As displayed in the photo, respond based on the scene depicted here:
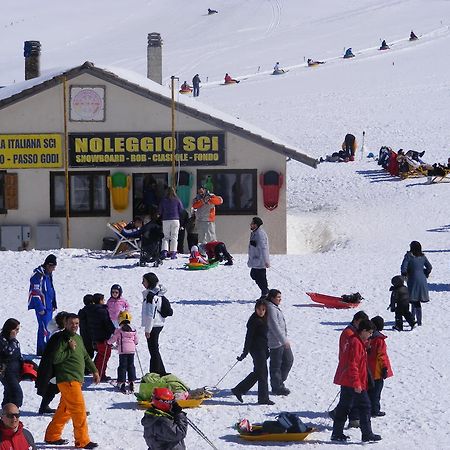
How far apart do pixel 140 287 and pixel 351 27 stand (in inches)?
2401

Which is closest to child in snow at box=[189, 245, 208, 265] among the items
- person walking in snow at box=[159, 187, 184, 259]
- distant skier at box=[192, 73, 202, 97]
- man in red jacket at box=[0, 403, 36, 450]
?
person walking in snow at box=[159, 187, 184, 259]

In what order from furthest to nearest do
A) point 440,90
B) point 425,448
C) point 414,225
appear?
point 440,90 → point 414,225 → point 425,448

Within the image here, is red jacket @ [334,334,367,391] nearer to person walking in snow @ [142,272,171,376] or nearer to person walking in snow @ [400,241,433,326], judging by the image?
person walking in snow @ [142,272,171,376]

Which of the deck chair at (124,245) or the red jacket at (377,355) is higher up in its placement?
the deck chair at (124,245)

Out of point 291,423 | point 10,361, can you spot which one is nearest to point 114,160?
point 10,361

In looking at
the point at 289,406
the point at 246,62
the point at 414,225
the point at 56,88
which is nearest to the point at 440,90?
the point at 246,62

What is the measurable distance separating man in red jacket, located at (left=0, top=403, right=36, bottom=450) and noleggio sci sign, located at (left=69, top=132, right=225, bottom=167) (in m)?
18.7

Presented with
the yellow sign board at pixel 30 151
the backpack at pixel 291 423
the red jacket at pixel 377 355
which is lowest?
the backpack at pixel 291 423

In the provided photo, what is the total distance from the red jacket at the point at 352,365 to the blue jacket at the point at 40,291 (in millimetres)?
4798

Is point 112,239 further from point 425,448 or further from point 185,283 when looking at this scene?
point 425,448

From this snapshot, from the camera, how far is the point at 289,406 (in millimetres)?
14172

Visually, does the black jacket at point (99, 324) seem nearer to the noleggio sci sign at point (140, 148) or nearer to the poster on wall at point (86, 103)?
the noleggio sci sign at point (140, 148)

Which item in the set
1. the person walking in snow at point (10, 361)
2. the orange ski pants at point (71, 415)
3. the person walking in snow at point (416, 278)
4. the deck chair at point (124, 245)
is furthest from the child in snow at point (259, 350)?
the deck chair at point (124, 245)

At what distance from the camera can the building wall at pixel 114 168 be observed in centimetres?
2816
